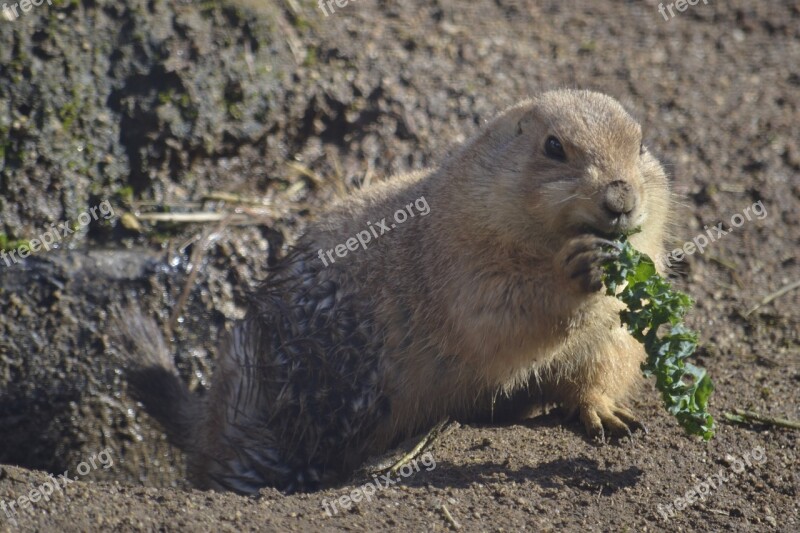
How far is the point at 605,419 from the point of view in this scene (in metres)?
6.02

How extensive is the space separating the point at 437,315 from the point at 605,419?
1266 millimetres

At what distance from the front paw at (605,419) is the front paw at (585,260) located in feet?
3.27

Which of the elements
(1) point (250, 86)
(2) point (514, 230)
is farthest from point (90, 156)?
(2) point (514, 230)

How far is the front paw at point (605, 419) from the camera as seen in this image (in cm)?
591

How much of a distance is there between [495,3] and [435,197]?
468 cm

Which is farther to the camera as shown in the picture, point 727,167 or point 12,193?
point 727,167

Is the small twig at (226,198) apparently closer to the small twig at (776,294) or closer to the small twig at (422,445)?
the small twig at (422,445)

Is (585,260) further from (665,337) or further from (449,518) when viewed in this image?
(449,518)

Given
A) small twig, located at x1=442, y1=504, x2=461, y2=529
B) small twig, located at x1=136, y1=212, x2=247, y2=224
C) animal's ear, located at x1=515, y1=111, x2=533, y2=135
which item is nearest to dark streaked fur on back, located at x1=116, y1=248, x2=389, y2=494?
small twig, located at x1=136, y1=212, x2=247, y2=224

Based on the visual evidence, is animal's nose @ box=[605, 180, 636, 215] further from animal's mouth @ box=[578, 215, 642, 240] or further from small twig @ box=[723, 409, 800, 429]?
small twig @ box=[723, 409, 800, 429]

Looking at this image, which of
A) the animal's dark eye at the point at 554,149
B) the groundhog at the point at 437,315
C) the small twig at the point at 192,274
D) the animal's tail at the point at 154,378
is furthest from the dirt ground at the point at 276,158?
the animal's dark eye at the point at 554,149

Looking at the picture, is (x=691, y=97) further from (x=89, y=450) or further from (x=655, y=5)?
(x=89, y=450)

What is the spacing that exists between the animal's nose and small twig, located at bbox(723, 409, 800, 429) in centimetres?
187

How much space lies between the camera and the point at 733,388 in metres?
6.62
